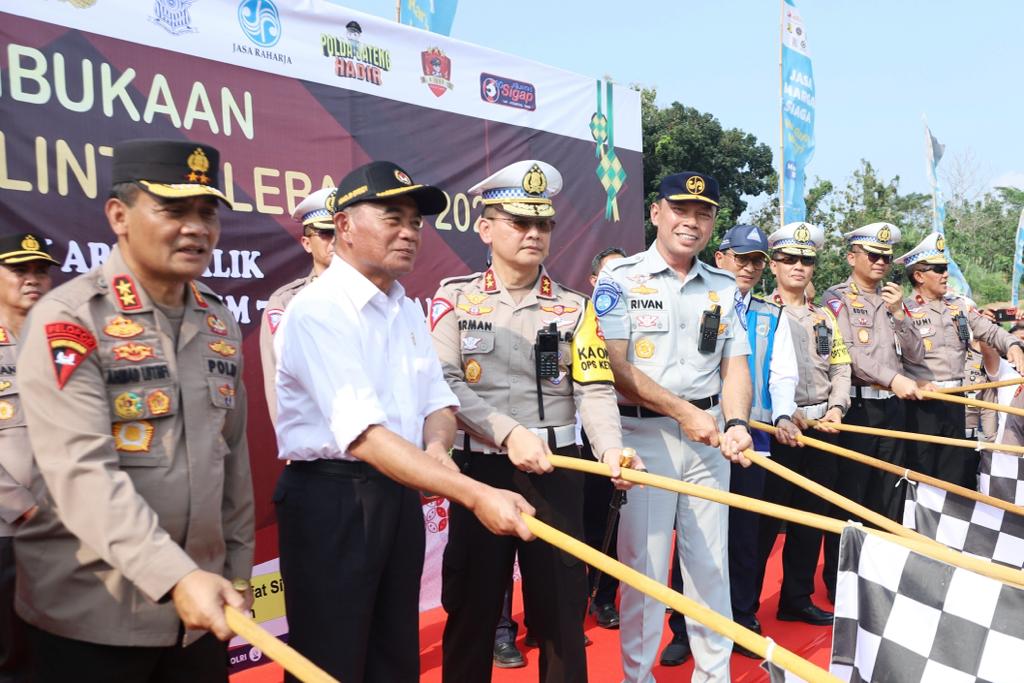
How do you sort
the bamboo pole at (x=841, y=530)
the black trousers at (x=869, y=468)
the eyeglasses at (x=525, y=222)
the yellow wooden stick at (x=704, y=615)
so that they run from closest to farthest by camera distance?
the yellow wooden stick at (x=704, y=615), the bamboo pole at (x=841, y=530), the eyeglasses at (x=525, y=222), the black trousers at (x=869, y=468)

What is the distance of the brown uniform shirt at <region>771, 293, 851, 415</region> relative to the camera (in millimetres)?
5117

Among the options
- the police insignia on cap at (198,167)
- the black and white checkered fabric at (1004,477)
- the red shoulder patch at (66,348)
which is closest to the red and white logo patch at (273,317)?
the police insignia on cap at (198,167)

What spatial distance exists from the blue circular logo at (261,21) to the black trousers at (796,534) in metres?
3.60

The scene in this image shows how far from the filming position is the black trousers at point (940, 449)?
608cm

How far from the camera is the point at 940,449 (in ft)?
20.7

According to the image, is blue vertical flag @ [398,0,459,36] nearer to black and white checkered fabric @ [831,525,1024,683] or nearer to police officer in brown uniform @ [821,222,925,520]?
police officer in brown uniform @ [821,222,925,520]

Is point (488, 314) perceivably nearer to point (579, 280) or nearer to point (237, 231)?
point (237, 231)

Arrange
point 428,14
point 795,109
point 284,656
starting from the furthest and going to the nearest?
point 795,109 → point 428,14 → point 284,656

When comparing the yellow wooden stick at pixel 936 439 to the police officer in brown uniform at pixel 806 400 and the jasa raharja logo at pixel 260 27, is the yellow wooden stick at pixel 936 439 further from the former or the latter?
the jasa raharja logo at pixel 260 27

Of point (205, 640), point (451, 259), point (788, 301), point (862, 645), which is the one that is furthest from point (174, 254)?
point (788, 301)

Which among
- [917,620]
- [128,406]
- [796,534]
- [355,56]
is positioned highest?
[355,56]

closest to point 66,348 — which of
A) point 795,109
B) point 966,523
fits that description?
point 966,523

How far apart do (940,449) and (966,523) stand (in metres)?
2.78

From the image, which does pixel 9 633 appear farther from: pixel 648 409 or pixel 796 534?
pixel 796 534
